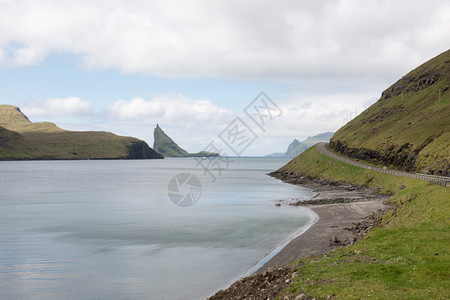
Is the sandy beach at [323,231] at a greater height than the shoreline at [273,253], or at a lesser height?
greater

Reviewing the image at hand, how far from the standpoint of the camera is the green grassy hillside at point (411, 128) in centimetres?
10175

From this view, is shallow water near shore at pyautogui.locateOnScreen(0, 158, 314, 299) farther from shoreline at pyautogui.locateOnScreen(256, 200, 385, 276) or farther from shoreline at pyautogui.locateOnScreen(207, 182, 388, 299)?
shoreline at pyautogui.locateOnScreen(256, 200, 385, 276)

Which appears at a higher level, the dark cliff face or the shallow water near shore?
the dark cliff face

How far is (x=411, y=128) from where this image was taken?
427 feet

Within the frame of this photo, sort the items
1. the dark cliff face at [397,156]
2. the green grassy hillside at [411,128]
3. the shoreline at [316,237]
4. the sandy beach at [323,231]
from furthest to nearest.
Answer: the dark cliff face at [397,156], the green grassy hillside at [411,128], the sandy beach at [323,231], the shoreline at [316,237]

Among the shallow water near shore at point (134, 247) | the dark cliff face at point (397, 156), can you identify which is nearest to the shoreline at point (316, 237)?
the shallow water near shore at point (134, 247)

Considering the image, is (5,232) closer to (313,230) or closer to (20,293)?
(20,293)

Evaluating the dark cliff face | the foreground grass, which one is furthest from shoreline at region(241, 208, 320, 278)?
the dark cliff face

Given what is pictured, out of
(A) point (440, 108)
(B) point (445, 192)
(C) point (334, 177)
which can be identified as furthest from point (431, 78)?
(B) point (445, 192)

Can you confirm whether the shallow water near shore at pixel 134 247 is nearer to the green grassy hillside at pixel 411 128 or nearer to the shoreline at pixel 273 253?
the shoreline at pixel 273 253

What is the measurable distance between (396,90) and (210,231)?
178264 millimetres

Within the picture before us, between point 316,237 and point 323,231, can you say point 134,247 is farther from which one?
point 323,231

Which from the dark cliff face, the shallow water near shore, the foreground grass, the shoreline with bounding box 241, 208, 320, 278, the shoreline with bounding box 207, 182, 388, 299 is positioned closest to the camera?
the foreground grass

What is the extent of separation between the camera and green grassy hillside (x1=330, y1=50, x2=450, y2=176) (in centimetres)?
10175
